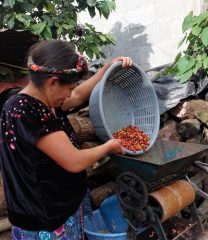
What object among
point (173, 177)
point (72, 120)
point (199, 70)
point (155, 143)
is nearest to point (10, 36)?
point (72, 120)

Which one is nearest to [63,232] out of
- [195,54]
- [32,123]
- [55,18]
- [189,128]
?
[32,123]

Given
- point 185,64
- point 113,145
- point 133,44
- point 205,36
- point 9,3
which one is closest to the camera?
point 113,145

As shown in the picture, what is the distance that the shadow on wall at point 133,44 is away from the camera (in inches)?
228

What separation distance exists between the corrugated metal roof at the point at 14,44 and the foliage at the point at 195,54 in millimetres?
Answer: 1990

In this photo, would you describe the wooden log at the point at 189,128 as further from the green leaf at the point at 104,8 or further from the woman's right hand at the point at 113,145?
the woman's right hand at the point at 113,145

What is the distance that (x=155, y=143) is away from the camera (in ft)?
9.90

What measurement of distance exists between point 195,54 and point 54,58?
10.3 feet

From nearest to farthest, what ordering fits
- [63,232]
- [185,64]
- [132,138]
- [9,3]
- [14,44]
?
1. [63,232]
2. [132,138]
3. [14,44]
4. [9,3]
5. [185,64]

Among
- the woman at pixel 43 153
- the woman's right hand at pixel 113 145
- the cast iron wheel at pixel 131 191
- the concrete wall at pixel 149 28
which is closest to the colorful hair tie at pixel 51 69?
the woman at pixel 43 153

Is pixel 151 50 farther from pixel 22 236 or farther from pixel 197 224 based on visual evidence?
pixel 22 236

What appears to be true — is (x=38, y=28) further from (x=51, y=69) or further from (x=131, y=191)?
(x=51, y=69)

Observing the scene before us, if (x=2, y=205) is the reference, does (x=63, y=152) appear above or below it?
above

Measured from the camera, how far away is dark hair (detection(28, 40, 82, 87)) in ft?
5.76

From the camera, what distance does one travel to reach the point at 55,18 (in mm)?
4406
